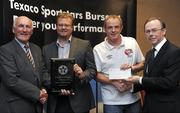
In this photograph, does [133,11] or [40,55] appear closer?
[40,55]

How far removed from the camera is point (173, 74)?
3.30 m

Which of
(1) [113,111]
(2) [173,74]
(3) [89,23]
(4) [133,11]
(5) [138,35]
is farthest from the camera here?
(5) [138,35]

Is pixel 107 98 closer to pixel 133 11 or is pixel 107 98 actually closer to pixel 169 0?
pixel 133 11

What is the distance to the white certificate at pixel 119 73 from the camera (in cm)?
372

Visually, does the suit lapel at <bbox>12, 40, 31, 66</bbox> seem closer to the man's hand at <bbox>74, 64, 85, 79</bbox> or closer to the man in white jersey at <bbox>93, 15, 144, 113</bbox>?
the man's hand at <bbox>74, 64, 85, 79</bbox>

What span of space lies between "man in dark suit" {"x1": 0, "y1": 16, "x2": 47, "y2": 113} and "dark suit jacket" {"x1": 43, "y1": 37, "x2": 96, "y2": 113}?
181 millimetres

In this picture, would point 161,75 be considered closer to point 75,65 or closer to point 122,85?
point 122,85

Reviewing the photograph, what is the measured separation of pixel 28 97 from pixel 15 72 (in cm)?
28

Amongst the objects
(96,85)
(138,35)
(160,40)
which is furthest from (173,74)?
(138,35)

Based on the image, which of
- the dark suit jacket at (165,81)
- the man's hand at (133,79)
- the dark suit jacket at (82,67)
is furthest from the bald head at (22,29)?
the dark suit jacket at (165,81)

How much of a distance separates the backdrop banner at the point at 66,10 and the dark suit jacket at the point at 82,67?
1.77ft

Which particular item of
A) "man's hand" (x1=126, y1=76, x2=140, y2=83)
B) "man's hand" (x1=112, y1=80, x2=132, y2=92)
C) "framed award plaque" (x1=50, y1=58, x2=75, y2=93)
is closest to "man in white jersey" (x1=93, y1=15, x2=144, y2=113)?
"man's hand" (x1=112, y1=80, x2=132, y2=92)

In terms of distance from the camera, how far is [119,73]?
3.74 m

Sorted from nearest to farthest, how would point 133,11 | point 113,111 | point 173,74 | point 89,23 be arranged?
point 173,74, point 113,111, point 89,23, point 133,11
